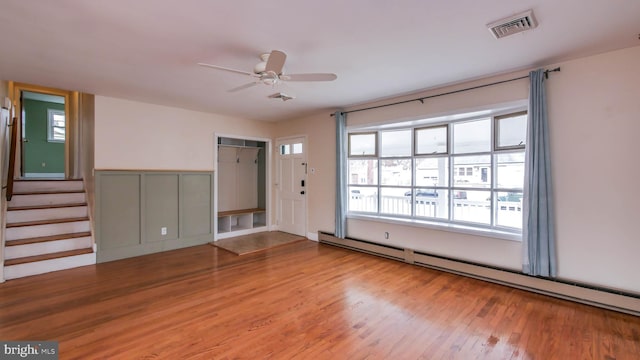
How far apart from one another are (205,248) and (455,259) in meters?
4.17

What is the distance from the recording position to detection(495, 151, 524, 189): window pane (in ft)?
11.5

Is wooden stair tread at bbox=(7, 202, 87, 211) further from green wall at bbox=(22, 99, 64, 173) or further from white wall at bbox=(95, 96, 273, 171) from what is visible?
green wall at bbox=(22, 99, 64, 173)

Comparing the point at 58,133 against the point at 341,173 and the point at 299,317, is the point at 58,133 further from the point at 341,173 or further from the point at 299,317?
the point at 299,317

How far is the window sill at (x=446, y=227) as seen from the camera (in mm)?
3479

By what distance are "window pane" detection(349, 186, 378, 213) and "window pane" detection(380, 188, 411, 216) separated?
140 millimetres

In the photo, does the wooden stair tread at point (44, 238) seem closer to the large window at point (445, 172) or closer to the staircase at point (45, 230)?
the staircase at point (45, 230)

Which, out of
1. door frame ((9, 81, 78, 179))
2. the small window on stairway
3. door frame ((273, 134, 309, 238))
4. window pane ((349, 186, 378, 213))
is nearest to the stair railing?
door frame ((9, 81, 78, 179))

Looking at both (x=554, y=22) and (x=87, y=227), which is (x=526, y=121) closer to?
(x=554, y=22)

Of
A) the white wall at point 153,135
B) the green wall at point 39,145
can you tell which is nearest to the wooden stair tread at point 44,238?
the white wall at point 153,135

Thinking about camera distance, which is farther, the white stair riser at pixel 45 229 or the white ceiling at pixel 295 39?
the white stair riser at pixel 45 229

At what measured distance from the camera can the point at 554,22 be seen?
2273mm

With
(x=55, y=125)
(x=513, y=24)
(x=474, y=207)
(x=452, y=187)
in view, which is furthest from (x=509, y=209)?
(x=55, y=125)

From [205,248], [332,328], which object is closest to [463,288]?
[332,328]

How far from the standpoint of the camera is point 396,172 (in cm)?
477
